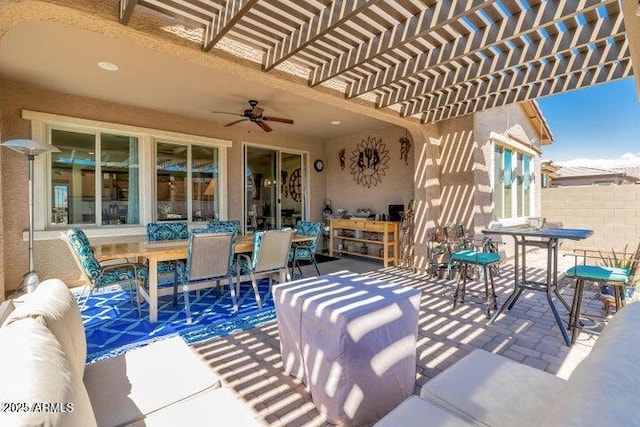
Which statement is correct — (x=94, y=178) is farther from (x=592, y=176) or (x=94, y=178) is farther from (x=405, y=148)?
(x=592, y=176)

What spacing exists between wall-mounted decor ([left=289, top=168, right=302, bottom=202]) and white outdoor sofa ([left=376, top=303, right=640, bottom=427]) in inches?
242

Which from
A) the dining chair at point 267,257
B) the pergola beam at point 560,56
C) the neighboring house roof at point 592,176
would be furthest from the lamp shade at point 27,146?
the neighboring house roof at point 592,176

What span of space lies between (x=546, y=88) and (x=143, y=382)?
4.66 m

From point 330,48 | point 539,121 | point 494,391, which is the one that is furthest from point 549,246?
point 539,121

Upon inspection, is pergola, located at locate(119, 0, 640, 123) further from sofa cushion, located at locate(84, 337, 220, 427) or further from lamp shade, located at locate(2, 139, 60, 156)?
lamp shade, located at locate(2, 139, 60, 156)

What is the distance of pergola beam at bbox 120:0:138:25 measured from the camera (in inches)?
80.9

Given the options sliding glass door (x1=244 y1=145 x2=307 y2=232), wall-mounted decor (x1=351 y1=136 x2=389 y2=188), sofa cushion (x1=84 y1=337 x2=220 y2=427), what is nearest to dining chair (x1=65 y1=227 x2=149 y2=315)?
sofa cushion (x1=84 y1=337 x2=220 y2=427)

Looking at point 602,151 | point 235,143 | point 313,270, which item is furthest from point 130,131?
point 602,151

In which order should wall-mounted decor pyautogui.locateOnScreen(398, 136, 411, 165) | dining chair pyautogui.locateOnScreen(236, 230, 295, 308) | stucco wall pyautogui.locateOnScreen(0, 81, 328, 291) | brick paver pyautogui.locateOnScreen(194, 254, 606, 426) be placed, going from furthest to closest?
1. wall-mounted decor pyautogui.locateOnScreen(398, 136, 411, 165)
2. stucco wall pyautogui.locateOnScreen(0, 81, 328, 291)
3. dining chair pyautogui.locateOnScreen(236, 230, 295, 308)
4. brick paver pyautogui.locateOnScreen(194, 254, 606, 426)

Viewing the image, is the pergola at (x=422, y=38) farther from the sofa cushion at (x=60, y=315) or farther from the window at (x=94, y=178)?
the window at (x=94, y=178)

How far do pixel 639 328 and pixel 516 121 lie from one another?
6.67 meters

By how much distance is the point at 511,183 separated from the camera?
6.35m

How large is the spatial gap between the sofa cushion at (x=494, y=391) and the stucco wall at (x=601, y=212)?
21.7ft

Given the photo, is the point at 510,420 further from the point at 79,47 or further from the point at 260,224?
the point at 260,224
